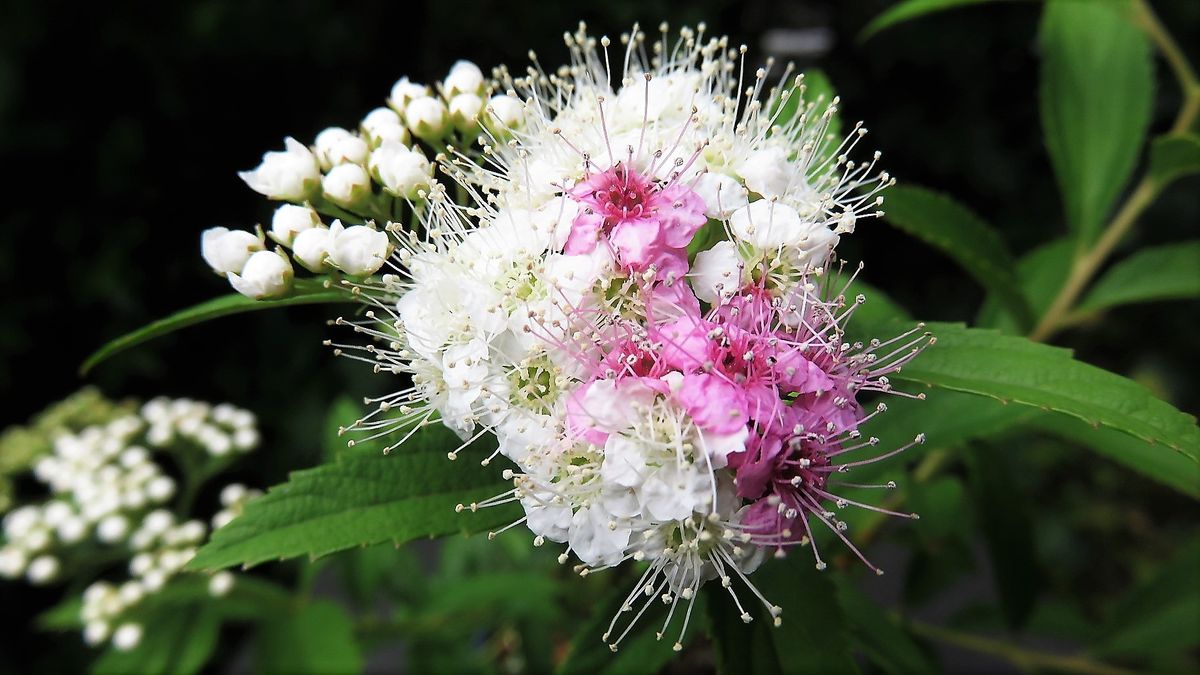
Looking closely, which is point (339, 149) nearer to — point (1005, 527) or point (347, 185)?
point (347, 185)

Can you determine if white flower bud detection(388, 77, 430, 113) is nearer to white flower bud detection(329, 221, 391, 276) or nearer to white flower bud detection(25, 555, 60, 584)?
white flower bud detection(329, 221, 391, 276)

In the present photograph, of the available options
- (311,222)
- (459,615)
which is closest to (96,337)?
(459,615)

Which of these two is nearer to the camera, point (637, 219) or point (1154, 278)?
point (637, 219)

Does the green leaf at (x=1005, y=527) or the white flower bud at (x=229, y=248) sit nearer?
the white flower bud at (x=229, y=248)

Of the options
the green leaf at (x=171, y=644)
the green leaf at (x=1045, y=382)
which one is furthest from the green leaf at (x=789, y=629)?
the green leaf at (x=171, y=644)

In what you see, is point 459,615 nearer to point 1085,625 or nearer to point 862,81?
point 1085,625

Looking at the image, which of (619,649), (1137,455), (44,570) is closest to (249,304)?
(619,649)

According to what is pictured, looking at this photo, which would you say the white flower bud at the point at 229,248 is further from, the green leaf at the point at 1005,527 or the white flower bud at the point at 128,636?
the green leaf at the point at 1005,527
